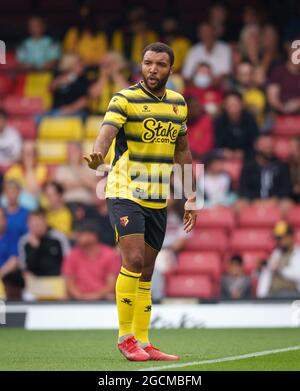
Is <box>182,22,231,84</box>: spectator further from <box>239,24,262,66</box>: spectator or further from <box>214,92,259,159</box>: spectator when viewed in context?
<box>214,92,259,159</box>: spectator

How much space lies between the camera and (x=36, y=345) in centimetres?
1059

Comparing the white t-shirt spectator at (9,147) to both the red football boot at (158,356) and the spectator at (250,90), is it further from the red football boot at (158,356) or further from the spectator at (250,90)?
the red football boot at (158,356)

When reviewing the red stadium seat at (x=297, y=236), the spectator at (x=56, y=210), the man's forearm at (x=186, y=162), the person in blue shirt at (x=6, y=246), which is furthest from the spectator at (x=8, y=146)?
the man's forearm at (x=186, y=162)

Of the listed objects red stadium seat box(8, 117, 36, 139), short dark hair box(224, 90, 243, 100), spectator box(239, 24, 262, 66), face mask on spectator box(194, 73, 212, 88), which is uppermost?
spectator box(239, 24, 262, 66)

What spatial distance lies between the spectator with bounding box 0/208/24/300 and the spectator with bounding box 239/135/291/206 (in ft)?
10.6

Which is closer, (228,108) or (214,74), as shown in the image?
(228,108)

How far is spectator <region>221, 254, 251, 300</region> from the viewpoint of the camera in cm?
1490

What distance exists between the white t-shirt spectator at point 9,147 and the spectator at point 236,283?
422 cm

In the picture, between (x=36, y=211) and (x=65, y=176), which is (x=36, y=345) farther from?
(x=65, y=176)

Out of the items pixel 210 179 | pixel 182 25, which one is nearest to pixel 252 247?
pixel 210 179

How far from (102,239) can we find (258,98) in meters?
3.48

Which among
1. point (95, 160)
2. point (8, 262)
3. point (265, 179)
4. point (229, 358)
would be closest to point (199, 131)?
point (265, 179)

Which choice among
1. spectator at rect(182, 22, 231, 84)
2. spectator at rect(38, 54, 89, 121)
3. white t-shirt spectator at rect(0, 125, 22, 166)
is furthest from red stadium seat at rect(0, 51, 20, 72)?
spectator at rect(182, 22, 231, 84)
